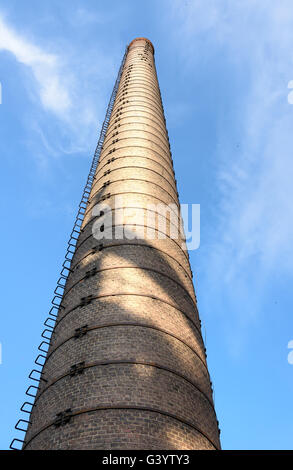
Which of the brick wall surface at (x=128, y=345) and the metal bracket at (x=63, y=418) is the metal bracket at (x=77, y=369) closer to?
the brick wall surface at (x=128, y=345)

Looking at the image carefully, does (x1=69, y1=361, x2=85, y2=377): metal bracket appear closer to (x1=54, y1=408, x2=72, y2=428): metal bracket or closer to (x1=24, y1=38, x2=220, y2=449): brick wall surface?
(x1=24, y1=38, x2=220, y2=449): brick wall surface

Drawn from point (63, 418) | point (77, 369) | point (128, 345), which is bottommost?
point (63, 418)

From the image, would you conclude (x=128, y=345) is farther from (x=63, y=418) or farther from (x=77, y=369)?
(x=63, y=418)

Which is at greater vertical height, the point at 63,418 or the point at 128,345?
the point at 128,345

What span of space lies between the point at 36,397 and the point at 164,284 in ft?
13.0

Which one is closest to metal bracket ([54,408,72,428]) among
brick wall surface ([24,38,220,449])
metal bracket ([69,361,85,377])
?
brick wall surface ([24,38,220,449])

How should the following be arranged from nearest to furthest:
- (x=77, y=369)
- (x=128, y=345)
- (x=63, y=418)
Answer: (x=63, y=418), (x=77, y=369), (x=128, y=345)

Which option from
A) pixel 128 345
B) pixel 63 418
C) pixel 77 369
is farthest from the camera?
pixel 128 345

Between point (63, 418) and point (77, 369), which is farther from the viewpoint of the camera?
point (77, 369)

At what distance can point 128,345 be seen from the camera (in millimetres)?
8766

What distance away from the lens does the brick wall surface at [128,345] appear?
24.9ft

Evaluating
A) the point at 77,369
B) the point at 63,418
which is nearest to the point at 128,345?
the point at 77,369

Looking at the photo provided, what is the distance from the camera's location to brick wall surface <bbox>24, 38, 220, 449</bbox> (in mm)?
7598

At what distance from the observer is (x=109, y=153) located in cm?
1655
